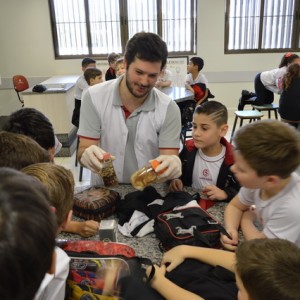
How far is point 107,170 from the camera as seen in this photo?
1.47m

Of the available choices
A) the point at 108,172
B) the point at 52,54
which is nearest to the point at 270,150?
the point at 108,172

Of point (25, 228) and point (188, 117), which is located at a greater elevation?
point (25, 228)

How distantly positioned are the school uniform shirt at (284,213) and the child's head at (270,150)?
0.18ft

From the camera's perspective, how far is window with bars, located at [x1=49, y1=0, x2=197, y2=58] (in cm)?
616

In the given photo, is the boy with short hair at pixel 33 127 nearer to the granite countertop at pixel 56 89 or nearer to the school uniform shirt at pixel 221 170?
the school uniform shirt at pixel 221 170

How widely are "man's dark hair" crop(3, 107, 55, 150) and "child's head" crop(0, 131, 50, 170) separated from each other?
263mm

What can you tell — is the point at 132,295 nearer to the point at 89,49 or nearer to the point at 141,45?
the point at 141,45

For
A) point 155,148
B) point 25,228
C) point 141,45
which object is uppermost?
point 141,45

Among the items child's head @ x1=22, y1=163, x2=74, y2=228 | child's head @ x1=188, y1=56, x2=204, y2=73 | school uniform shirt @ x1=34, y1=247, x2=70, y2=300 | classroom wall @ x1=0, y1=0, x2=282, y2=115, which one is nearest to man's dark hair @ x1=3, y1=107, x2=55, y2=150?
child's head @ x1=22, y1=163, x2=74, y2=228

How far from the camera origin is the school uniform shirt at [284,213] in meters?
1.10

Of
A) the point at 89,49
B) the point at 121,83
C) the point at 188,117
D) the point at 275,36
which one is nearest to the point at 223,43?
the point at 275,36

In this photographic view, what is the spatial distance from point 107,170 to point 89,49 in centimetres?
546

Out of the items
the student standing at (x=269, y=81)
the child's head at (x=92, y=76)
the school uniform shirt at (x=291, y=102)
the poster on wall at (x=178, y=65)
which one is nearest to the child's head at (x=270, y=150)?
the school uniform shirt at (x=291, y=102)

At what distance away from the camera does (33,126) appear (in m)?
1.39
